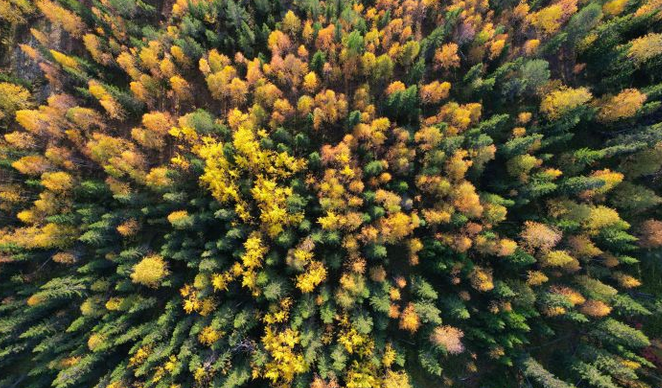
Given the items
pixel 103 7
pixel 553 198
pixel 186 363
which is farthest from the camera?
pixel 103 7

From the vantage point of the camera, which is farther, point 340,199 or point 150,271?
point 150,271

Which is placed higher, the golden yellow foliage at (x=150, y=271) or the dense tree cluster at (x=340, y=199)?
the dense tree cluster at (x=340, y=199)

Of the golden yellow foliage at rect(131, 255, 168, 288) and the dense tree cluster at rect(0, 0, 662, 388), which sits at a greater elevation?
the dense tree cluster at rect(0, 0, 662, 388)

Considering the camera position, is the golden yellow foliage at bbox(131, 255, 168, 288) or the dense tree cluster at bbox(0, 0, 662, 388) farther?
the dense tree cluster at bbox(0, 0, 662, 388)

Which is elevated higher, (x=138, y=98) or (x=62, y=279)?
(x=138, y=98)

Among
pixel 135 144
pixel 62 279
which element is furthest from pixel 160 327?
pixel 135 144

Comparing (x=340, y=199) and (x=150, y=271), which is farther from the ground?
(x=340, y=199)

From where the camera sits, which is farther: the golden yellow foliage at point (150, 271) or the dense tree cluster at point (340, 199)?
Result: the dense tree cluster at point (340, 199)

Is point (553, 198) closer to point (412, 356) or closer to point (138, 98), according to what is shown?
point (412, 356)
